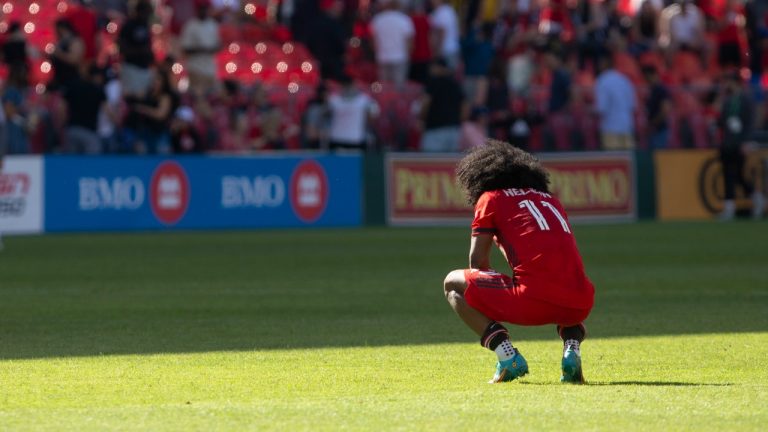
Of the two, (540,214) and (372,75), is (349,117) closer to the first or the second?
(372,75)

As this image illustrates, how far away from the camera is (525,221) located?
8.62m

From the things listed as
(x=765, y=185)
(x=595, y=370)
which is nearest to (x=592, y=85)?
(x=765, y=185)

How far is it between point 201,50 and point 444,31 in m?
4.57

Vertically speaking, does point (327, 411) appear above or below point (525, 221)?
below

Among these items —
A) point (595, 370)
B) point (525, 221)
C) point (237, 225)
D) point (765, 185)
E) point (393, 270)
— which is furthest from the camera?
point (765, 185)

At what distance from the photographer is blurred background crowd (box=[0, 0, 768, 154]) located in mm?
25359

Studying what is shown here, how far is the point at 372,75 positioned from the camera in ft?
95.5

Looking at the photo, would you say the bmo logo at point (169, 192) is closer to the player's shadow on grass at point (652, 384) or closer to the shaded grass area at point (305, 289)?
the shaded grass area at point (305, 289)

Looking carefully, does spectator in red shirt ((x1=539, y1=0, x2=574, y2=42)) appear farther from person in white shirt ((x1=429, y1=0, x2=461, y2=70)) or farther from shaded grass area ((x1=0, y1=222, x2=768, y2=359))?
shaded grass area ((x1=0, y1=222, x2=768, y2=359))

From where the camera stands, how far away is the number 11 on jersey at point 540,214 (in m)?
8.61

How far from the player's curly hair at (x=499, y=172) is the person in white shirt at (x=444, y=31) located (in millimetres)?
19630

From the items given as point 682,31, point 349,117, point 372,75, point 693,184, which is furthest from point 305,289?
point 682,31

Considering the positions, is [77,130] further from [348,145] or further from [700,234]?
[700,234]

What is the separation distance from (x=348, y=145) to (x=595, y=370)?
1722 cm
